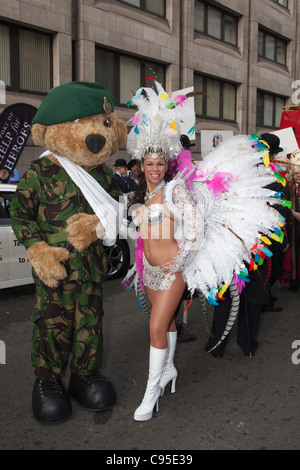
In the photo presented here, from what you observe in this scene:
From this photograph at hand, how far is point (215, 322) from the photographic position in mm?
4078

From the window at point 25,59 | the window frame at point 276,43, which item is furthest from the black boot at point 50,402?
the window frame at point 276,43

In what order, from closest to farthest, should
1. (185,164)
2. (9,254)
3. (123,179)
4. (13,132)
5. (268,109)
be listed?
(185,164) < (9,254) < (123,179) < (13,132) < (268,109)

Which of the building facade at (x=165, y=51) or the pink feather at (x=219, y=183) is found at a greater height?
the building facade at (x=165, y=51)

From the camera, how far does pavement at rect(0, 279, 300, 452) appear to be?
269 cm

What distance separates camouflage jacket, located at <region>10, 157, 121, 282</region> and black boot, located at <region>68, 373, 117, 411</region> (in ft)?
2.48

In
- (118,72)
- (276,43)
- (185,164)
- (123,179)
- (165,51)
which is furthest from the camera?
(276,43)

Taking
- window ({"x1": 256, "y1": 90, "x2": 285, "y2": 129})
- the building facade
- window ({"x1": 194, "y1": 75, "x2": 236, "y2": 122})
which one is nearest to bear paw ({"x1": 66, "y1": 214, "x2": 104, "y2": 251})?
the building facade

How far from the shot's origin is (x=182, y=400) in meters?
3.23

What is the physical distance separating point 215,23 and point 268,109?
517 cm

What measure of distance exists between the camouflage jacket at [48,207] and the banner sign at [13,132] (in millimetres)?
6159

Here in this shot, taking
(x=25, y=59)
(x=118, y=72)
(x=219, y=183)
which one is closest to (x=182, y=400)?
(x=219, y=183)

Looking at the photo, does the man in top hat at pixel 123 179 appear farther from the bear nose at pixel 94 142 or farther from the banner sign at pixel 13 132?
the bear nose at pixel 94 142

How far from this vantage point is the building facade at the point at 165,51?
1112 centimetres

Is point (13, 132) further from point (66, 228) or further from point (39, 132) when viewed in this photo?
point (66, 228)
